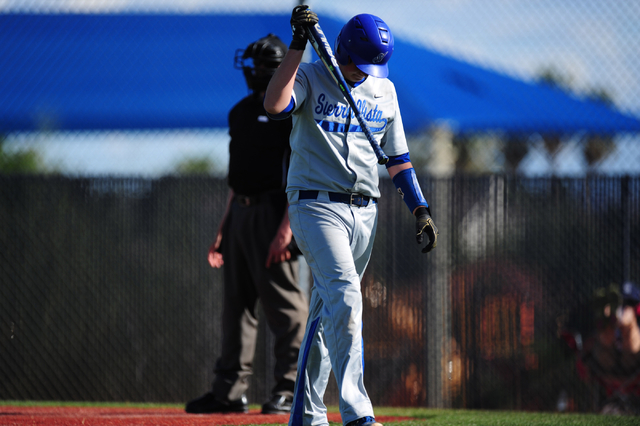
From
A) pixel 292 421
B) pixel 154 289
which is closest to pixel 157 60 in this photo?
pixel 154 289

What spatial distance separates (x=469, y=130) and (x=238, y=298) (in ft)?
11.4

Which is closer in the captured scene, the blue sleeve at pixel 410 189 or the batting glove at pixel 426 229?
the batting glove at pixel 426 229

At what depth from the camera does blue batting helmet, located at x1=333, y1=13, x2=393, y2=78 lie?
2836mm

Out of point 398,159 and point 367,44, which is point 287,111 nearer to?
point 367,44

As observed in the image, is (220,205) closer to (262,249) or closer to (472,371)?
(262,249)

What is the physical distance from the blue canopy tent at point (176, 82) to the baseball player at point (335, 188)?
3.50 meters

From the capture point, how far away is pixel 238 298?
13.9 ft

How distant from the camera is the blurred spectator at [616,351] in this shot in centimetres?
584

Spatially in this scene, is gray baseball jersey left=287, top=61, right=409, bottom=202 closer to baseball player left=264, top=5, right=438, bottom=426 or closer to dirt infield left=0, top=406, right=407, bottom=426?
baseball player left=264, top=5, right=438, bottom=426

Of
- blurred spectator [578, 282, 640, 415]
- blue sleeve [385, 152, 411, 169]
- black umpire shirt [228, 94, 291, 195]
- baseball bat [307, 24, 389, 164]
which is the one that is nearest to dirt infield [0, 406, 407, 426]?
black umpire shirt [228, 94, 291, 195]

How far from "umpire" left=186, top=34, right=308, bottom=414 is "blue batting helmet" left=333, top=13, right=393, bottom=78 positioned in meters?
1.26

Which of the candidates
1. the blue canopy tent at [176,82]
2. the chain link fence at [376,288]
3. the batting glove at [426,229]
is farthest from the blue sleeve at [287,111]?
the blue canopy tent at [176,82]

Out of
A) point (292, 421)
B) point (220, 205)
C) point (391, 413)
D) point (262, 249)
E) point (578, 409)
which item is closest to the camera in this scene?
point (292, 421)

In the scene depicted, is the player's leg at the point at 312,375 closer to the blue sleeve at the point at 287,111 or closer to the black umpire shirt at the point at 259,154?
the blue sleeve at the point at 287,111
